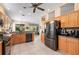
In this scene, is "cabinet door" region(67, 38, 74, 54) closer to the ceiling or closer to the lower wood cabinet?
the lower wood cabinet

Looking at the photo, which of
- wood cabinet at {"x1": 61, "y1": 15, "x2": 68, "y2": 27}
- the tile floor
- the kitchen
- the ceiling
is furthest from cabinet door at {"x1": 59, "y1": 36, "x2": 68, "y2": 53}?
the ceiling

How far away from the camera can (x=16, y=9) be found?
4.44m

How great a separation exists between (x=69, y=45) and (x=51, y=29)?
5.16ft

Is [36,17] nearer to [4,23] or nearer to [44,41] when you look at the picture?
[4,23]

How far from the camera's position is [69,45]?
489cm

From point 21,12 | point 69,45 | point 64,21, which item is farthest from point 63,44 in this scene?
point 21,12

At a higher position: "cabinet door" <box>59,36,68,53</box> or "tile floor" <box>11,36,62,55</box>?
"cabinet door" <box>59,36,68,53</box>

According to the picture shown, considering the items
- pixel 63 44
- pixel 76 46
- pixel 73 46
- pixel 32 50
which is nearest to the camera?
pixel 76 46

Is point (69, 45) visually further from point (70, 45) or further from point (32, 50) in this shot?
point (32, 50)

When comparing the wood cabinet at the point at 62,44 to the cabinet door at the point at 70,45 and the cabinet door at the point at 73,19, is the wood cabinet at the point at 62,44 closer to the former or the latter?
the cabinet door at the point at 70,45

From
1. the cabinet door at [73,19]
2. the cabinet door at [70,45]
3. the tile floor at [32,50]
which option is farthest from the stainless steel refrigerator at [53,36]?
the cabinet door at [70,45]

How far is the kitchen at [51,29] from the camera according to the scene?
4.48m

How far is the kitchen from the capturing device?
4.48 metres

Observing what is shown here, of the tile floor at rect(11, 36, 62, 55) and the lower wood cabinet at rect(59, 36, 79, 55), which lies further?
the tile floor at rect(11, 36, 62, 55)
